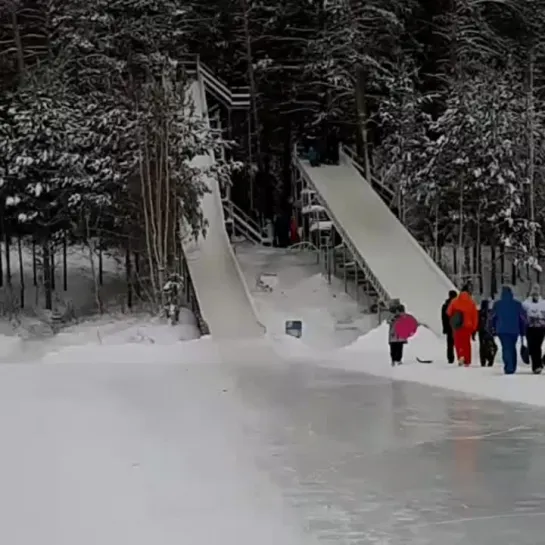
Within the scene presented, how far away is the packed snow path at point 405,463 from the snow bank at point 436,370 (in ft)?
1.74

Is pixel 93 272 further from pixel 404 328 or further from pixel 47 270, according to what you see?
pixel 404 328

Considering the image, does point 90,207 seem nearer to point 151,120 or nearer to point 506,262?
point 151,120

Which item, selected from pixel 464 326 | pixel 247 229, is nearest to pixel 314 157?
pixel 247 229

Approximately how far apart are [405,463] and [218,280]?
18718 millimetres

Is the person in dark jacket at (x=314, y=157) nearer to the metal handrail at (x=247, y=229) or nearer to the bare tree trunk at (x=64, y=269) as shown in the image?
the metal handrail at (x=247, y=229)

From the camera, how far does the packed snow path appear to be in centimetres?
744

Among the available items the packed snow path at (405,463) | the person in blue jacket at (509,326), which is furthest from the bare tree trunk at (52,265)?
the person in blue jacket at (509,326)

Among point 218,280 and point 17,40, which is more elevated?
point 17,40

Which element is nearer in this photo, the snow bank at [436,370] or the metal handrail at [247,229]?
the snow bank at [436,370]

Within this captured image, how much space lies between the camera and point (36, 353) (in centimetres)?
2456

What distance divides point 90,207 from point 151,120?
3738mm

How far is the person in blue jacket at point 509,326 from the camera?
16141mm

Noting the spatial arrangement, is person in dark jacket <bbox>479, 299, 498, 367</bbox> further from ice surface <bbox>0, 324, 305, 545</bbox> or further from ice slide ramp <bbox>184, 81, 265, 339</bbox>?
ice slide ramp <bbox>184, 81, 265, 339</bbox>

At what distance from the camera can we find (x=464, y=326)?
17.9 meters
